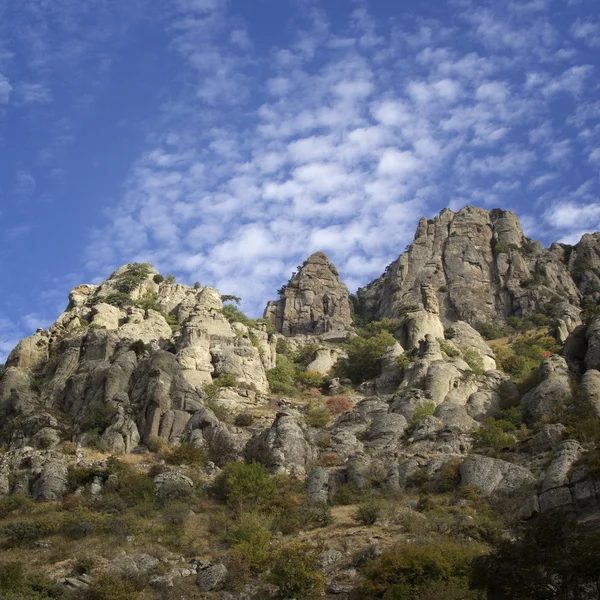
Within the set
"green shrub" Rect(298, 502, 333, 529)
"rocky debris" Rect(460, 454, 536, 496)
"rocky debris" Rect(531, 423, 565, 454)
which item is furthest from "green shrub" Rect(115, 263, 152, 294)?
"rocky debris" Rect(460, 454, 536, 496)

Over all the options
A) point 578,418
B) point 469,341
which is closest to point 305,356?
point 469,341

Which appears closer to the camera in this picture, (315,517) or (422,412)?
(315,517)

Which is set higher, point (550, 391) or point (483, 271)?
point (483, 271)

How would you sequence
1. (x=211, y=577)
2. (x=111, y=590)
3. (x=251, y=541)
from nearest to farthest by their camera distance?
(x=111, y=590) → (x=211, y=577) → (x=251, y=541)

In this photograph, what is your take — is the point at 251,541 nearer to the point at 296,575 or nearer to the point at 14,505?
the point at 296,575

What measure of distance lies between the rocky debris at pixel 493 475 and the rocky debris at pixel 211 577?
13746 mm

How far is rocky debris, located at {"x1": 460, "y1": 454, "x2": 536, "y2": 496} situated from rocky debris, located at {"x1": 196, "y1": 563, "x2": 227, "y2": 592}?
13746mm

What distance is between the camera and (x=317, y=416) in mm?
55031

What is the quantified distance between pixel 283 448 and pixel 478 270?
6359 cm

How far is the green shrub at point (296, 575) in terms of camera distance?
27906 millimetres

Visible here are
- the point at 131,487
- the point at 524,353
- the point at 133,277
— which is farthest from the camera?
the point at 133,277

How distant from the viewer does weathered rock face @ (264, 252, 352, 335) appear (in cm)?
9981

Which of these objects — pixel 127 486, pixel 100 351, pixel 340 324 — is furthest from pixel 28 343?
pixel 340 324

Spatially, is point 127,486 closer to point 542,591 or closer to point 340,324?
point 542,591
